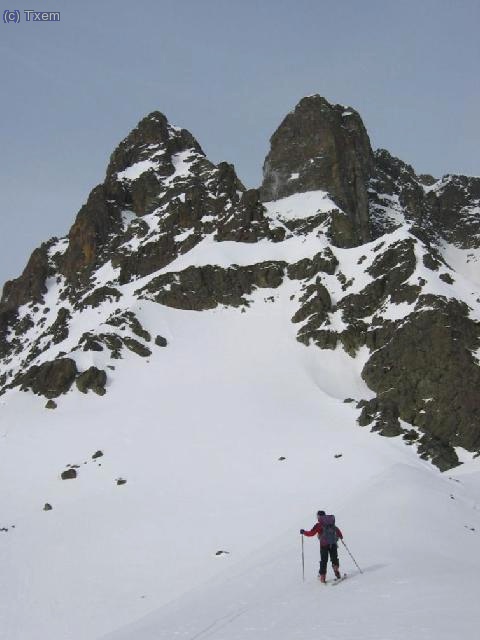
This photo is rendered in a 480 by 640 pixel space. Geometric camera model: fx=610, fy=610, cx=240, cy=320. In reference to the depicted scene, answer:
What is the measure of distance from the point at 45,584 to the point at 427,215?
11353 centimetres

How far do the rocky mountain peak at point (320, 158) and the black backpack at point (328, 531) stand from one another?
81.7m

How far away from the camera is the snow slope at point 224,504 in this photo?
46.5ft

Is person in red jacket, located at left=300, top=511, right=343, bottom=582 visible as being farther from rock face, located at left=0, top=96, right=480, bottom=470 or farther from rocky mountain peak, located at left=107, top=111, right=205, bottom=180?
rocky mountain peak, located at left=107, top=111, right=205, bottom=180

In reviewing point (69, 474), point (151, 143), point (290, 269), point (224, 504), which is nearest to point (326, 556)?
point (224, 504)

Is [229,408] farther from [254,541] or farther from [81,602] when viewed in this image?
[81,602]

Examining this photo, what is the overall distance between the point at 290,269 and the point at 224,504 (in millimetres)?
35858

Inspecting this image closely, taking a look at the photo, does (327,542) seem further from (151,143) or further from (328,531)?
(151,143)

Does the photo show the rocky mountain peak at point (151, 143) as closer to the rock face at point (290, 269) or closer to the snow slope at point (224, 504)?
the rock face at point (290, 269)

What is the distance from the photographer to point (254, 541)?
26531 mm

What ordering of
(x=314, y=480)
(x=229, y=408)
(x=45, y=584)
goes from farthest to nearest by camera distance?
(x=229, y=408) → (x=314, y=480) → (x=45, y=584)

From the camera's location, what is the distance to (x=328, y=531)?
16.0 m

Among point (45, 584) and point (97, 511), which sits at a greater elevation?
point (97, 511)

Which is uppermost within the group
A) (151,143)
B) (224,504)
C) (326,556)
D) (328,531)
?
(151,143)

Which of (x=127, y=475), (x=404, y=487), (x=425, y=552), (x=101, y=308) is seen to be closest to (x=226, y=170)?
(x=101, y=308)
